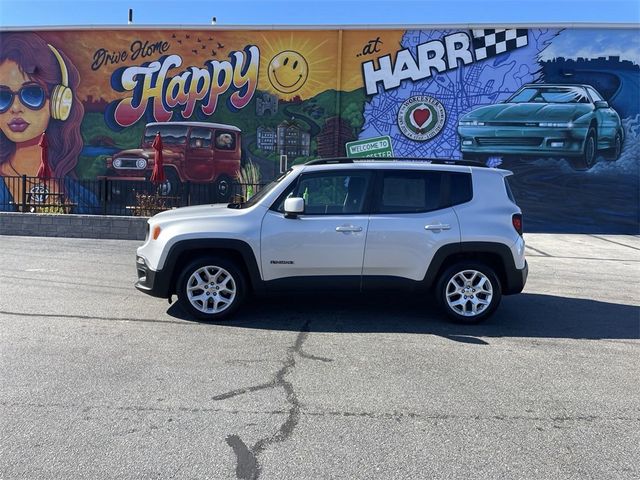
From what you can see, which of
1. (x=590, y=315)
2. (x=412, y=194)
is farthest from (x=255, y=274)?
(x=590, y=315)

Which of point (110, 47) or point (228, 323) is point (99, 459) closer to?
point (228, 323)

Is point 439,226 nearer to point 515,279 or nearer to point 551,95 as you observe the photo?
point 515,279

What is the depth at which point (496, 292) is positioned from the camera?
6.02 metres

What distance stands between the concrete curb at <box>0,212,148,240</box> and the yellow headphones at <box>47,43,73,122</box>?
21.3 feet

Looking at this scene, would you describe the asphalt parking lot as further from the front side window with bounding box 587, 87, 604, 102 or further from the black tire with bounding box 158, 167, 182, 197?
the front side window with bounding box 587, 87, 604, 102

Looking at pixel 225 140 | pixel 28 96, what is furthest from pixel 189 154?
pixel 28 96

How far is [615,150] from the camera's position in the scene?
1720 centimetres

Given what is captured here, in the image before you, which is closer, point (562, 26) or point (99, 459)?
point (99, 459)

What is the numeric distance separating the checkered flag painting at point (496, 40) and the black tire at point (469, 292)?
1327 cm

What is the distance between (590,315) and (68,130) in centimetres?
1771

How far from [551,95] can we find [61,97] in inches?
646

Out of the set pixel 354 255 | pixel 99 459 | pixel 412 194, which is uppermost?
pixel 412 194

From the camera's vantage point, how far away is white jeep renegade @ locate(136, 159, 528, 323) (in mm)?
5836

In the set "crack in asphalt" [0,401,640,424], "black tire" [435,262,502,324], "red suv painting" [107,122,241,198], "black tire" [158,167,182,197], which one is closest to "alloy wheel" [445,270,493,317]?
"black tire" [435,262,502,324]
